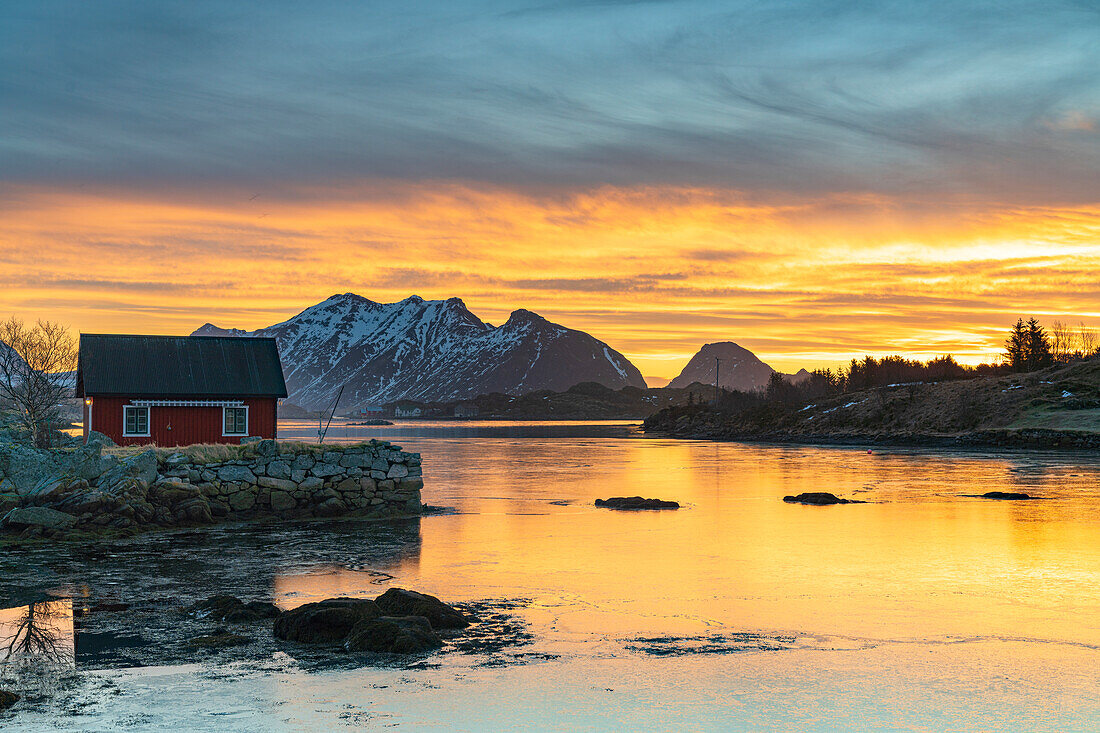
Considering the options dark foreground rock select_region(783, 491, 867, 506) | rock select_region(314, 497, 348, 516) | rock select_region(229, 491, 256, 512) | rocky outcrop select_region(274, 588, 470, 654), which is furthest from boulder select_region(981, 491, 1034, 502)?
rocky outcrop select_region(274, 588, 470, 654)

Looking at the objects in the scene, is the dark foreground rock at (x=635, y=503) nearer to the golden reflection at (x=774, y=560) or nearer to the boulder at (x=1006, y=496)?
the golden reflection at (x=774, y=560)

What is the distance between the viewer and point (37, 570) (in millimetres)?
17500

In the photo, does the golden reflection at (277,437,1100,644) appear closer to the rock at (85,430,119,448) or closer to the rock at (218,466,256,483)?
the rock at (218,466,256,483)

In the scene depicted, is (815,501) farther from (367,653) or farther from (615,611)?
(367,653)

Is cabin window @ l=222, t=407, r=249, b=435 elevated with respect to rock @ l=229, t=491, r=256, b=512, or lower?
elevated

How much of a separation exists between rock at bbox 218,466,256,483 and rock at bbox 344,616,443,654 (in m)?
15.9

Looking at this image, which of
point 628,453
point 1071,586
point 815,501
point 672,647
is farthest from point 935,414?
point 672,647

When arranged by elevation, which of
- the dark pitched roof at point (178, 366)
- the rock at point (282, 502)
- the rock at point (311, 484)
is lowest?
the rock at point (282, 502)

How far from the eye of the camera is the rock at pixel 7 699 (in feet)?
29.9

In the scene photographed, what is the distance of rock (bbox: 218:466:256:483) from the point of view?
86.7 ft

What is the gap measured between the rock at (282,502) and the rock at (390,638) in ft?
51.7

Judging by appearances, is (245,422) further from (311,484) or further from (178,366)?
(311,484)

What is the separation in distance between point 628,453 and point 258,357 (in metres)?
37.4

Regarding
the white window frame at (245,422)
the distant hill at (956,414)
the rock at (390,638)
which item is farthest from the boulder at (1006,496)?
the distant hill at (956,414)
